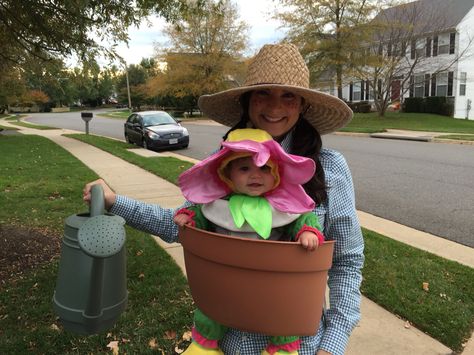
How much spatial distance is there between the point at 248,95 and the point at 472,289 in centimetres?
307

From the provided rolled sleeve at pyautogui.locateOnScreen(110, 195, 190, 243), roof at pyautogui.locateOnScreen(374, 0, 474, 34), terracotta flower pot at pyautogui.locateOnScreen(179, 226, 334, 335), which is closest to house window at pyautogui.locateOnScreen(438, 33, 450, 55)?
roof at pyautogui.locateOnScreen(374, 0, 474, 34)

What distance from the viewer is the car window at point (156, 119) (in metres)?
16.1

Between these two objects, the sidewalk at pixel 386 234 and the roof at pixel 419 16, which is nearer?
the sidewalk at pixel 386 234

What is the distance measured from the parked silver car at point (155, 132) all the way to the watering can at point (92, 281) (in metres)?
13.6

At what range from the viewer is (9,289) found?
3.75m

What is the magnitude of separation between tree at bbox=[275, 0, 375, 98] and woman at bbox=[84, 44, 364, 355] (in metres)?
27.9

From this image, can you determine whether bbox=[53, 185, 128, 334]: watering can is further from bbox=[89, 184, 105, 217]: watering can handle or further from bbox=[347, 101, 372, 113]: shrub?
bbox=[347, 101, 372, 113]: shrub

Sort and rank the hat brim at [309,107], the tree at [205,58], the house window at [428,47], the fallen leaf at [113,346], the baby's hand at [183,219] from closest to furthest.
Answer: the baby's hand at [183,219] → the hat brim at [309,107] → the fallen leaf at [113,346] → the house window at [428,47] → the tree at [205,58]

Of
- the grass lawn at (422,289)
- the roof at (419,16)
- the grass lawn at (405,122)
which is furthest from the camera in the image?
the roof at (419,16)

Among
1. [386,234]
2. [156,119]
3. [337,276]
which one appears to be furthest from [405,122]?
[337,276]

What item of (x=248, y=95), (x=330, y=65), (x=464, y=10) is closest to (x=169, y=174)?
(x=248, y=95)

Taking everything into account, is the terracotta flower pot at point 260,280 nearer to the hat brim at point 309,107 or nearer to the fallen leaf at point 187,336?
the hat brim at point 309,107

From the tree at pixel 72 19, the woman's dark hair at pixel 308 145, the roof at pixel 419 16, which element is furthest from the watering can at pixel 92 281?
the roof at pixel 419 16

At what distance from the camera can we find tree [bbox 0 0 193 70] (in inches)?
195
